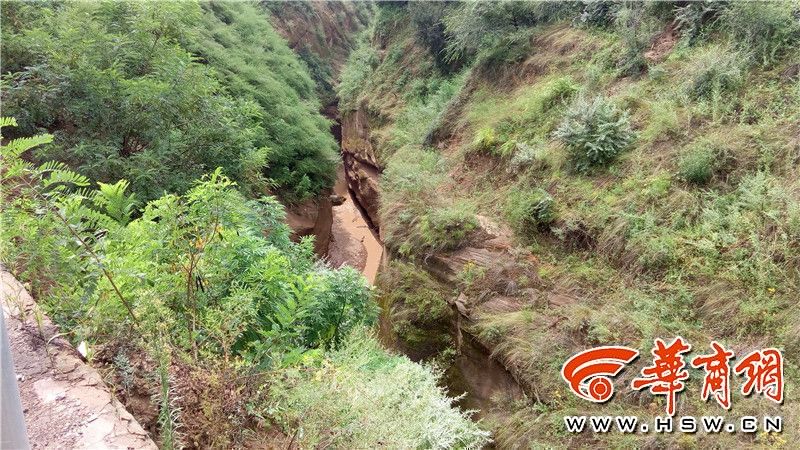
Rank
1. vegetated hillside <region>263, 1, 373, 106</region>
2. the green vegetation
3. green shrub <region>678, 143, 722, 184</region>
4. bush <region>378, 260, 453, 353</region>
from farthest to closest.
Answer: vegetated hillside <region>263, 1, 373, 106</region> < bush <region>378, 260, 453, 353</region> < green shrub <region>678, 143, 722, 184</region> < the green vegetation

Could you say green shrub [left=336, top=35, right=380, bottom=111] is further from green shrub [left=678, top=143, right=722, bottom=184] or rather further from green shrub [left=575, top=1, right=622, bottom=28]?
green shrub [left=678, top=143, right=722, bottom=184]

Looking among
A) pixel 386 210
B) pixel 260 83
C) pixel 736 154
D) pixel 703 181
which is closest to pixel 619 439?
pixel 703 181

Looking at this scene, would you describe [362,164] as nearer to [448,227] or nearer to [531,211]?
[448,227]

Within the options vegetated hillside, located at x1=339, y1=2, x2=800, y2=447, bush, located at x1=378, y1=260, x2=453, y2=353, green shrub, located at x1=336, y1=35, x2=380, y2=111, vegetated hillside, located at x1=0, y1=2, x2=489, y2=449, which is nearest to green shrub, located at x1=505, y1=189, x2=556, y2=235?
vegetated hillside, located at x1=339, y1=2, x2=800, y2=447

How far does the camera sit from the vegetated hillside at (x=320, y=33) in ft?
74.5

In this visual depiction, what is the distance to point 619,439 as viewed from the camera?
385 centimetres

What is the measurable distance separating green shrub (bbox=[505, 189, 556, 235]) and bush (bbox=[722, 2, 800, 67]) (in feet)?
10.4

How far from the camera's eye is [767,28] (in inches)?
223

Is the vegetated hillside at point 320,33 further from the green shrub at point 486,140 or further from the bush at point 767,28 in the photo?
the bush at point 767,28

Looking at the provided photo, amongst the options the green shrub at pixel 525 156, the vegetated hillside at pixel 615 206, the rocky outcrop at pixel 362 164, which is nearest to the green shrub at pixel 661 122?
the vegetated hillside at pixel 615 206

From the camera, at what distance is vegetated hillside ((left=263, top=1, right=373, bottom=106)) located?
894 inches

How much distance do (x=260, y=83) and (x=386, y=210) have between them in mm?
5640

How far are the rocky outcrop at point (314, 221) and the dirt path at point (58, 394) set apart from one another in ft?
25.5

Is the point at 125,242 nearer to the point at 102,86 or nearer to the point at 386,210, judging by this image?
the point at 102,86
